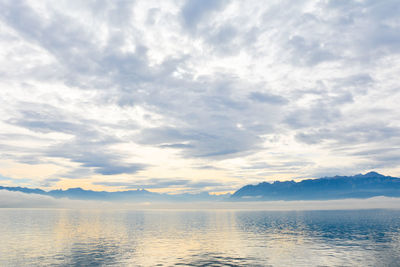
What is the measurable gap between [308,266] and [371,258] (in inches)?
699

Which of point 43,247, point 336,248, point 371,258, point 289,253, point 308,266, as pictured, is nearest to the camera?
point 308,266

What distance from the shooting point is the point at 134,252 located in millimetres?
76500

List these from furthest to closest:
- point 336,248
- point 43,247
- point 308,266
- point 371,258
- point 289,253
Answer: point 43,247
point 336,248
point 289,253
point 371,258
point 308,266

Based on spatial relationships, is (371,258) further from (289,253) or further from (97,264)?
(97,264)

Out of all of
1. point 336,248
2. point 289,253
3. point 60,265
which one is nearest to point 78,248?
point 60,265

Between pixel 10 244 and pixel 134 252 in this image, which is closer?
pixel 134 252

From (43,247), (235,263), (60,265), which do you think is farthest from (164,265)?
(43,247)

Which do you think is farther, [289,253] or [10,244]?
[10,244]

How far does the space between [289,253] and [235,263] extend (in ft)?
60.4

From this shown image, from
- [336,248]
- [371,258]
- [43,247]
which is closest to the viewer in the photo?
[371,258]

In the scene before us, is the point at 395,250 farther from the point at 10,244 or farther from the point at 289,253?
the point at 10,244

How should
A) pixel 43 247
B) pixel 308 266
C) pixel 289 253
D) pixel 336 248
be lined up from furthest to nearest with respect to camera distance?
pixel 43 247, pixel 336 248, pixel 289 253, pixel 308 266

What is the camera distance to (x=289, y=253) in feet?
241

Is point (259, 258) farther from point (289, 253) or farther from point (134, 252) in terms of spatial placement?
point (134, 252)
